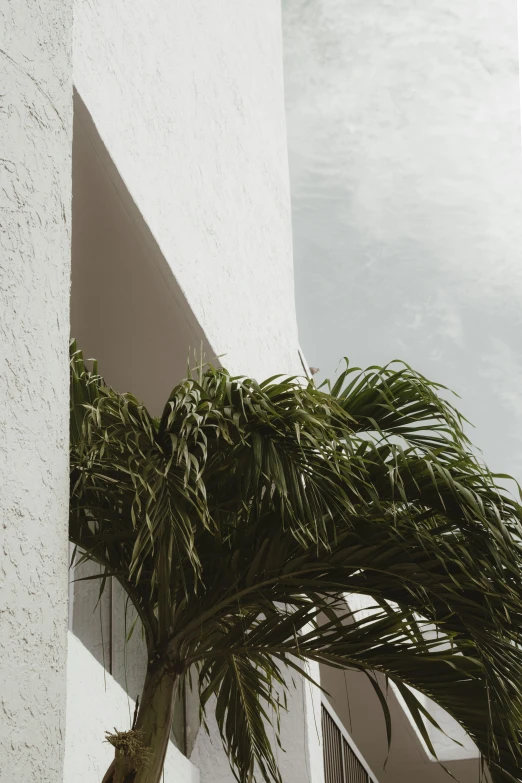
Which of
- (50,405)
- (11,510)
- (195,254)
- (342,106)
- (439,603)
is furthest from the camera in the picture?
(342,106)

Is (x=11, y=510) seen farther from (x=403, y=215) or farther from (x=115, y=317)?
(x=403, y=215)

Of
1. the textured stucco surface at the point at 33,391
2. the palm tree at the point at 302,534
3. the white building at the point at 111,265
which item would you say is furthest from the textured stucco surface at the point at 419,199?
the textured stucco surface at the point at 33,391

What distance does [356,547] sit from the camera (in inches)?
130

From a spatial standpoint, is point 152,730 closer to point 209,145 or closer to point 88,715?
point 88,715

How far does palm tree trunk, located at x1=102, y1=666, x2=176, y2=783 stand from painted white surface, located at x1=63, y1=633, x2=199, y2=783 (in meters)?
0.70

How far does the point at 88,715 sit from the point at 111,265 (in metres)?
2.01

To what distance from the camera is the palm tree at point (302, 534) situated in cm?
304

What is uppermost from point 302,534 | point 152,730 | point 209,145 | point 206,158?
point 209,145

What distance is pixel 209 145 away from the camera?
583 centimetres

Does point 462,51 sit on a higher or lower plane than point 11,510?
higher

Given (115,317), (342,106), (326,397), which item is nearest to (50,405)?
(326,397)

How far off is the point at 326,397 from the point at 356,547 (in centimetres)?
49

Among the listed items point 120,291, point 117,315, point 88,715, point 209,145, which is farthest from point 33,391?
point 209,145

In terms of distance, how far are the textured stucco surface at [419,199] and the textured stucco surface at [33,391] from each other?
29.0 metres
